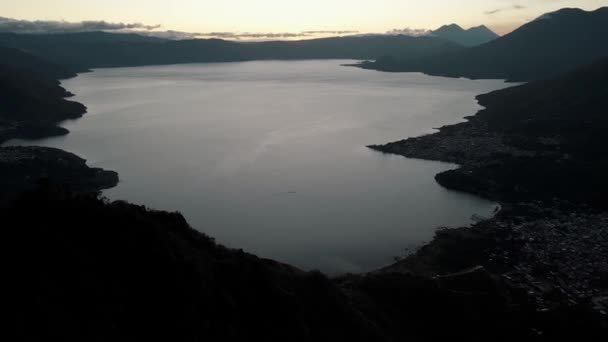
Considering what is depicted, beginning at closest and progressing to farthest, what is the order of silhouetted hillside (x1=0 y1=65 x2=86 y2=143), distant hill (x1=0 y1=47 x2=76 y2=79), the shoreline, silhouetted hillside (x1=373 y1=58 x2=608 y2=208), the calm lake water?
the shoreline < the calm lake water < silhouetted hillside (x1=373 y1=58 x2=608 y2=208) < silhouetted hillside (x1=0 y1=65 x2=86 y2=143) < distant hill (x1=0 y1=47 x2=76 y2=79)

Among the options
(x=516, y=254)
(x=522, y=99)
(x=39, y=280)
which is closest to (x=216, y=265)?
(x=39, y=280)

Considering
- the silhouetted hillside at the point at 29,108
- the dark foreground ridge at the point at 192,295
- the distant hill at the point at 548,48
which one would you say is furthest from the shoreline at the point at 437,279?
the distant hill at the point at 548,48

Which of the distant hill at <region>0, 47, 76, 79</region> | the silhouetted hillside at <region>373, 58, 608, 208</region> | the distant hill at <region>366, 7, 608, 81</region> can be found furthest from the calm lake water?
the distant hill at <region>366, 7, 608, 81</region>

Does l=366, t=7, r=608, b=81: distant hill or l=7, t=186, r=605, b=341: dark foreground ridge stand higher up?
l=366, t=7, r=608, b=81: distant hill

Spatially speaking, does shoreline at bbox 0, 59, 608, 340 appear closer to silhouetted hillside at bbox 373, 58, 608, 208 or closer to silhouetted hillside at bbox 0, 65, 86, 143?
silhouetted hillside at bbox 373, 58, 608, 208

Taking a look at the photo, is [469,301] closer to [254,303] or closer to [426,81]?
[254,303]

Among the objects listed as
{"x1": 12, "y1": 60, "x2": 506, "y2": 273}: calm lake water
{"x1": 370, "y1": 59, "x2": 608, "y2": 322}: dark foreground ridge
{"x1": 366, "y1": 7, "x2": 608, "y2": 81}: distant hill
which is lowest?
{"x1": 12, "y1": 60, "x2": 506, "y2": 273}: calm lake water

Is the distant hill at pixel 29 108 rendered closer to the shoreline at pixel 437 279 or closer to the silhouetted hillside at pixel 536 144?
the silhouetted hillside at pixel 536 144
